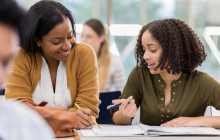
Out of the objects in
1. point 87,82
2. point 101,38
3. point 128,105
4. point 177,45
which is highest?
point 101,38

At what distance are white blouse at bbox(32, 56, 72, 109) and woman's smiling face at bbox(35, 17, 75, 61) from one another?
11 cm

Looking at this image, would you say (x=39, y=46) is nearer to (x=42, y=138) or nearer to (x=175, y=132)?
(x=175, y=132)

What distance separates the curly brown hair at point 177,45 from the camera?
141 cm

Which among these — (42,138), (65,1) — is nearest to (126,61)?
(65,1)

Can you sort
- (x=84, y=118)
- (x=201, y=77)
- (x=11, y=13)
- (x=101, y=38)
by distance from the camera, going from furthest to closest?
(x=101, y=38) → (x=201, y=77) → (x=84, y=118) → (x=11, y=13)

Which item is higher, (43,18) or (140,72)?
(43,18)

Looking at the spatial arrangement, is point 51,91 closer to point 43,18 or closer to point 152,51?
point 43,18

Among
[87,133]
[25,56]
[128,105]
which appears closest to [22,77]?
[25,56]

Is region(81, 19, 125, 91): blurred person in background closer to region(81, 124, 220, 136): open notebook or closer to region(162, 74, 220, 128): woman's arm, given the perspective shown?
region(162, 74, 220, 128): woman's arm

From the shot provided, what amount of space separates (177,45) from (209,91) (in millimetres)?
357

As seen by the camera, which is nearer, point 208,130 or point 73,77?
point 208,130

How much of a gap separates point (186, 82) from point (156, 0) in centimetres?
324

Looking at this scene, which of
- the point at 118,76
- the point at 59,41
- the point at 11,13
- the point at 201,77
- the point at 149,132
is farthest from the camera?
the point at 118,76

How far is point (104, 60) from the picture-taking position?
2.86 meters
